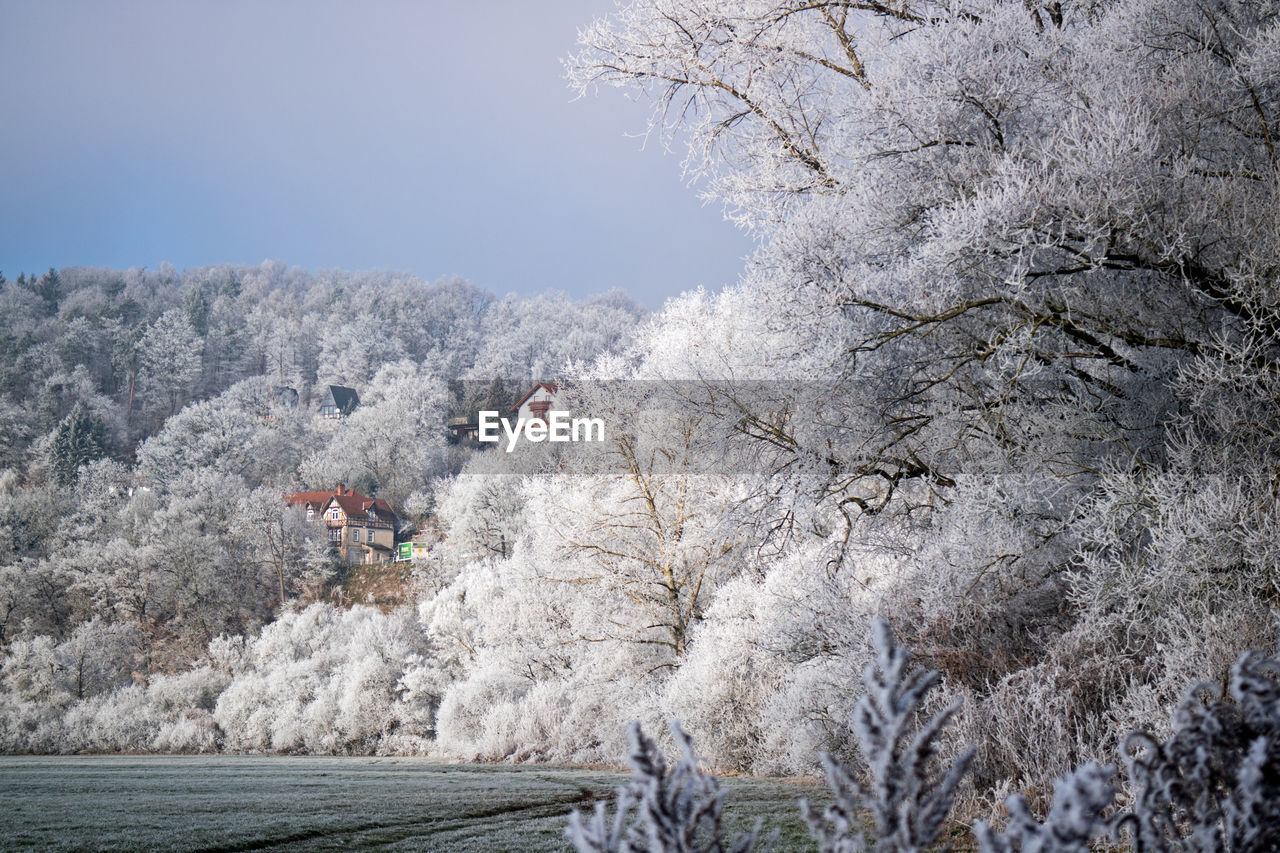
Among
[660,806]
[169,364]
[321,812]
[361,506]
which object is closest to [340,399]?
[169,364]

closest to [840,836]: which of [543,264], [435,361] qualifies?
[435,361]

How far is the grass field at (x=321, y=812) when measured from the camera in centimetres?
381

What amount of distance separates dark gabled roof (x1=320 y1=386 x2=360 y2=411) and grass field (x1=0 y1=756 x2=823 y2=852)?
39.1 metres

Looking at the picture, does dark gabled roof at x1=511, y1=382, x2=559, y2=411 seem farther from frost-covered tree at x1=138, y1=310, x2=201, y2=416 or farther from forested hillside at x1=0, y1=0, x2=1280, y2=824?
frost-covered tree at x1=138, y1=310, x2=201, y2=416

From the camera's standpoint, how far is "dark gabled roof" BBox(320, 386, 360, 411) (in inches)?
1792

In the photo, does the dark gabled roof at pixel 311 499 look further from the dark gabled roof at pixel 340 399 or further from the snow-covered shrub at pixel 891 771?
the snow-covered shrub at pixel 891 771

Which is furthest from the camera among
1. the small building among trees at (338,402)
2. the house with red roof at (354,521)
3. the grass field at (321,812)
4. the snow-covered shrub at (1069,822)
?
the small building among trees at (338,402)

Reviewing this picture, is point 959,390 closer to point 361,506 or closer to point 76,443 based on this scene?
point 361,506

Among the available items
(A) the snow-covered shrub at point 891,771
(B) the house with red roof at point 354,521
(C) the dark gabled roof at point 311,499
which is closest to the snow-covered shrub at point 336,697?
(B) the house with red roof at point 354,521

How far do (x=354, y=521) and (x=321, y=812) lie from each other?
28.0m

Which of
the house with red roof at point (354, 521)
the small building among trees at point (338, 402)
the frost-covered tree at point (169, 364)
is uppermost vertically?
the frost-covered tree at point (169, 364)

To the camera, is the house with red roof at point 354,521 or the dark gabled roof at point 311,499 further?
the dark gabled roof at point 311,499

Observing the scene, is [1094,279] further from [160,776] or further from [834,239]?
[160,776]

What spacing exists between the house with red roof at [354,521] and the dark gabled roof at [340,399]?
12524 mm
